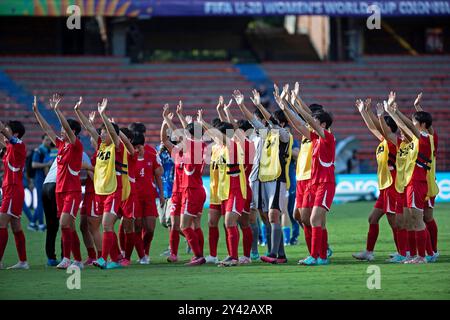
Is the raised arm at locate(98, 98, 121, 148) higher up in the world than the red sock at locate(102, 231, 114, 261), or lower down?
higher up

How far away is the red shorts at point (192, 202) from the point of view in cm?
1455

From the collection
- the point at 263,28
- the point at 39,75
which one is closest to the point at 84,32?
the point at 39,75

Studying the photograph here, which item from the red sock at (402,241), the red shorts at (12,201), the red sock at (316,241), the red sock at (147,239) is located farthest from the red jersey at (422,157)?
the red shorts at (12,201)

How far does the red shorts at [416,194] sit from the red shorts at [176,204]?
338 cm

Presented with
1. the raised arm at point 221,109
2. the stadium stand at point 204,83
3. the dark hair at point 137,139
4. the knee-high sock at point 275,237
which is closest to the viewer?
the knee-high sock at point 275,237

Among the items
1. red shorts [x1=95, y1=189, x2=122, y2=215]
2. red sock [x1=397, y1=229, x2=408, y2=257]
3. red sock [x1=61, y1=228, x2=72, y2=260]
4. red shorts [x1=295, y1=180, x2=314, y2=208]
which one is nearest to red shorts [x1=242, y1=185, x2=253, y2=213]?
red shorts [x1=295, y1=180, x2=314, y2=208]

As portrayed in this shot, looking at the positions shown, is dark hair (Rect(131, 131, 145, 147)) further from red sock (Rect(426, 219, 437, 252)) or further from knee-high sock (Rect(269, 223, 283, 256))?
red sock (Rect(426, 219, 437, 252))

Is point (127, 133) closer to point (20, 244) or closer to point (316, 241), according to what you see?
point (20, 244)

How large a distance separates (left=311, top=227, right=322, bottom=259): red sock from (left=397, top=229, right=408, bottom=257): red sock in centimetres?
133

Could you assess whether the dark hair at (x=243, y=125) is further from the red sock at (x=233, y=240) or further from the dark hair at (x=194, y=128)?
the red sock at (x=233, y=240)

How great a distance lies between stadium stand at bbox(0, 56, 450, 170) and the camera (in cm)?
3362

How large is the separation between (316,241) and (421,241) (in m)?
1.47

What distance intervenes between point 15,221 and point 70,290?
9.67 ft

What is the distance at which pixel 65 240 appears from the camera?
14.1 m
